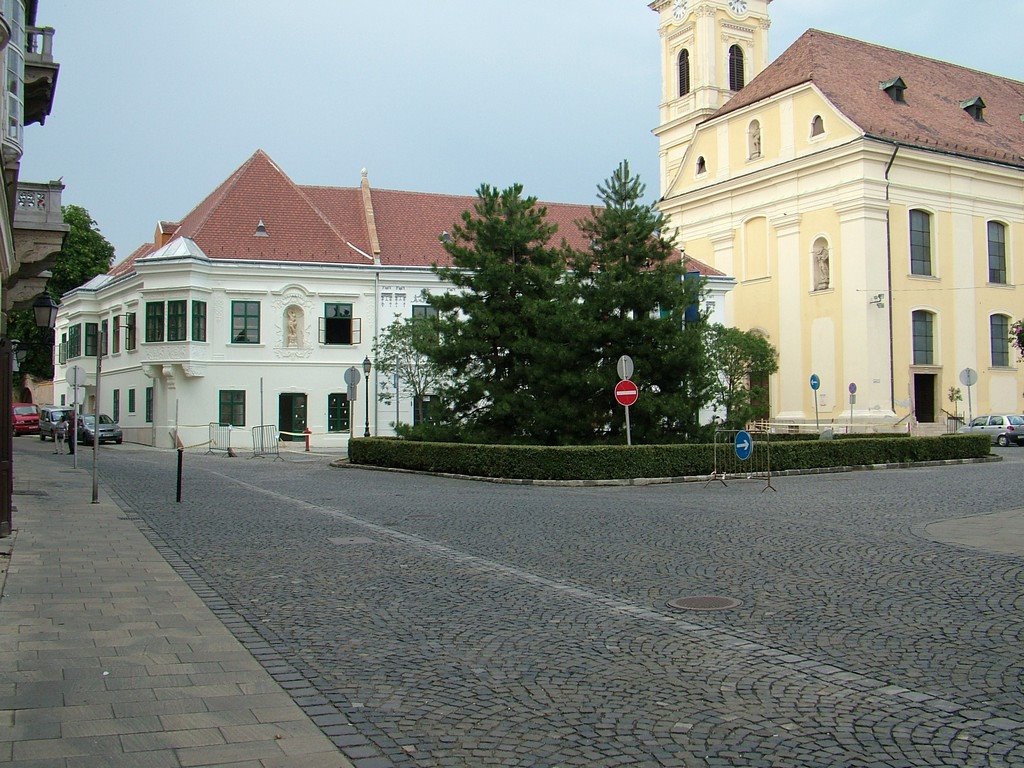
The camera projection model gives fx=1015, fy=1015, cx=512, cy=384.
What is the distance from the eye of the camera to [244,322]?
149 feet

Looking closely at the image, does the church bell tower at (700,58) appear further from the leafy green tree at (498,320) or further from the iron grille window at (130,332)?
the leafy green tree at (498,320)

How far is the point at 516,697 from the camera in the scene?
6.13 m

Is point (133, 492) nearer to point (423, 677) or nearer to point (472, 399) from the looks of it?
point (472, 399)

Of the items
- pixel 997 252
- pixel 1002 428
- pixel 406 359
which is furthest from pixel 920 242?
pixel 406 359

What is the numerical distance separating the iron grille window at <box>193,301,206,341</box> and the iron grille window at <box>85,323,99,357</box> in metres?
11.5

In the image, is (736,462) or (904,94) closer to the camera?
(736,462)

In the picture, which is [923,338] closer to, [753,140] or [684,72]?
[753,140]

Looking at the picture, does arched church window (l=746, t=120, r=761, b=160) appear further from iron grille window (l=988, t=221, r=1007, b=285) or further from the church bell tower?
iron grille window (l=988, t=221, r=1007, b=285)

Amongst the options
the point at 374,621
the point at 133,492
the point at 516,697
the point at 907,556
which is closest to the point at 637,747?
the point at 516,697

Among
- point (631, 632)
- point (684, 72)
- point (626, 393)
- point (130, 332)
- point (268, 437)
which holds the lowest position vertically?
point (631, 632)

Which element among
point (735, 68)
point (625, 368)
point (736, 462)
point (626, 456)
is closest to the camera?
point (626, 456)

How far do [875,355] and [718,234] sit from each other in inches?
501

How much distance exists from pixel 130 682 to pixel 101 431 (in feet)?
140

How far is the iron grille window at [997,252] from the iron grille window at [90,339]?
47.9 meters
